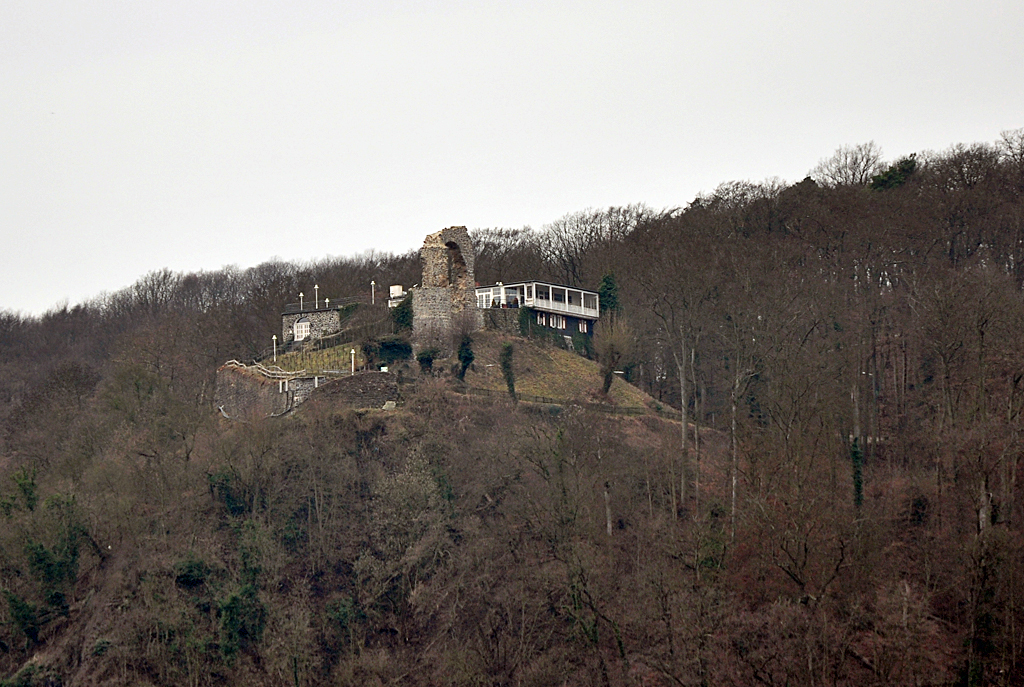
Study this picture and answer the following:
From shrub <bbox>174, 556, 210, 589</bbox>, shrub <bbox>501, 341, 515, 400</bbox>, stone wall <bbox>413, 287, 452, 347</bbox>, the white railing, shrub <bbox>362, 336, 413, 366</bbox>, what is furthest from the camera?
the white railing

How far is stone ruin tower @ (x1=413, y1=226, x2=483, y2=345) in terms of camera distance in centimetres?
5053

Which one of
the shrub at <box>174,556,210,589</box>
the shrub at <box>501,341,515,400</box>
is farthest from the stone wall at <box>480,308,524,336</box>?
the shrub at <box>174,556,210,589</box>

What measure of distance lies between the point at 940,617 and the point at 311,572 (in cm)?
1849

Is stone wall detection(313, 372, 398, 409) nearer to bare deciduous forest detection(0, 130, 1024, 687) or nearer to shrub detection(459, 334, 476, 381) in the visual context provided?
bare deciduous forest detection(0, 130, 1024, 687)

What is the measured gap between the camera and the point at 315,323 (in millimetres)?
56250

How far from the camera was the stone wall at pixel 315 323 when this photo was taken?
182 feet

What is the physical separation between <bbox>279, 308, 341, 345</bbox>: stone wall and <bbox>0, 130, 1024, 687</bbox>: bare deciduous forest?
6467 millimetres

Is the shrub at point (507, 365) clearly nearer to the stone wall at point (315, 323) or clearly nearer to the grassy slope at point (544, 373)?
the grassy slope at point (544, 373)

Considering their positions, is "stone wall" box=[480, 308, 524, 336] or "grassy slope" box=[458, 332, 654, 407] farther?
"stone wall" box=[480, 308, 524, 336]

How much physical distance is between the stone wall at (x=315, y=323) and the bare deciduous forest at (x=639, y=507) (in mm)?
6467

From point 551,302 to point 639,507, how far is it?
17.9 m

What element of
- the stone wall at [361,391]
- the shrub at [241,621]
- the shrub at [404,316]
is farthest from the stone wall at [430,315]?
the shrub at [241,621]

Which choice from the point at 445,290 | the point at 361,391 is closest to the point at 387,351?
the point at 445,290

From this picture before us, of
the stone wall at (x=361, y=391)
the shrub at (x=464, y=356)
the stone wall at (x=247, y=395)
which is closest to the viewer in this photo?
the stone wall at (x=361, y=391)
